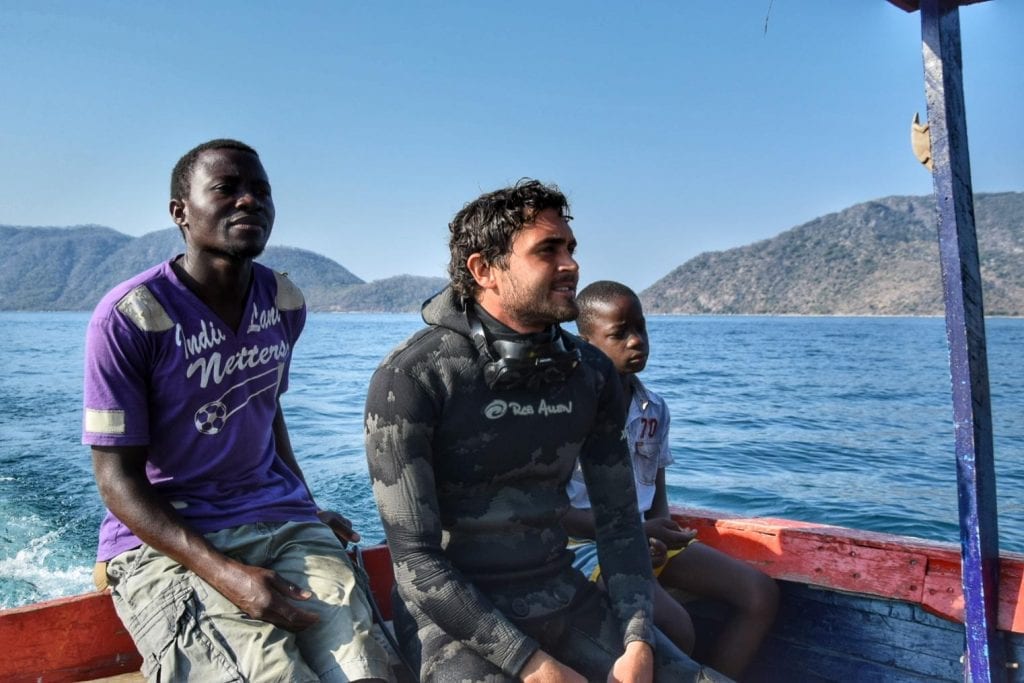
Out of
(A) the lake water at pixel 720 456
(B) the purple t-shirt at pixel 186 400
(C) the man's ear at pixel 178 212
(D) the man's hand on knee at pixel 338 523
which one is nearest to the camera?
(B) the purple t-shirt at pixel 186 400

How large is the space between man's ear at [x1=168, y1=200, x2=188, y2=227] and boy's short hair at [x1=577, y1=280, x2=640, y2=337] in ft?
5.29

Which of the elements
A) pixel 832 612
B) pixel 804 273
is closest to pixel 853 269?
pixel 804 273

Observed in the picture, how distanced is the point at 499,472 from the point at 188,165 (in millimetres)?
1322

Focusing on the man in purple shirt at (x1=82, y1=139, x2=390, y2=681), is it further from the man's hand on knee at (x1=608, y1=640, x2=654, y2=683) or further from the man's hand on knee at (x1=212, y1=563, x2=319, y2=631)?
the man's hand on knee at (x1=608, y1=640, x2=654, y2=683)

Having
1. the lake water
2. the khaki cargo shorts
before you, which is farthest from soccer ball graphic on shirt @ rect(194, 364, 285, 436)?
the lake water

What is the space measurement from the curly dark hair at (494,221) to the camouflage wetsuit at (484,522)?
98 mm

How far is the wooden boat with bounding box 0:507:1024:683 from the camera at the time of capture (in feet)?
8.80

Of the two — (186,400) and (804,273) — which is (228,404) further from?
(804,273)

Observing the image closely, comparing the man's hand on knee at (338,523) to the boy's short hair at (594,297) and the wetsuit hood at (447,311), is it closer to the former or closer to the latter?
the wetsuit hood at (447,311)

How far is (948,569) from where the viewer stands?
307 cm

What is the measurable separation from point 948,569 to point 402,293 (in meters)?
186

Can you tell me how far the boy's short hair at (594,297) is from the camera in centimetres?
352

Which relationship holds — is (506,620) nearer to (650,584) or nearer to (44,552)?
(650,584)

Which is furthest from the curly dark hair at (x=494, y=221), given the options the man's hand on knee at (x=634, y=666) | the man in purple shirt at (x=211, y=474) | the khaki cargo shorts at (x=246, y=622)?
the man's hand on knee at (x=634, y=666)
